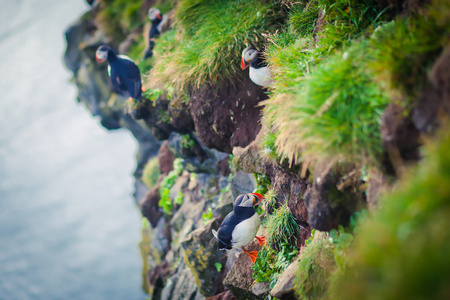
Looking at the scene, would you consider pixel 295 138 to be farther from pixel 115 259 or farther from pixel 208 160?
pixel 115 259

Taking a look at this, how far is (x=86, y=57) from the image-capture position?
9109 millimetres

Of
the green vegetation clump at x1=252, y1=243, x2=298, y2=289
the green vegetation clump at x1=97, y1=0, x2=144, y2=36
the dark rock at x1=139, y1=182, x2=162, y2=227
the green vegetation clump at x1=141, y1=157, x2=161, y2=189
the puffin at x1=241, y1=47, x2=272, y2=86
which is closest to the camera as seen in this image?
the green vegetation clump at x1=252, y1=243, x2=298, y2=289

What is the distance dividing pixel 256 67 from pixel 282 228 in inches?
65.6

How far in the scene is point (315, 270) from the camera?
217cm

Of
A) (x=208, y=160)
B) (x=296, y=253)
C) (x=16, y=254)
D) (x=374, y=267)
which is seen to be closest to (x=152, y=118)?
(x=208, y=160)

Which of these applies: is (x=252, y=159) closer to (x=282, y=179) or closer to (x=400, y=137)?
(x=282, y=179)

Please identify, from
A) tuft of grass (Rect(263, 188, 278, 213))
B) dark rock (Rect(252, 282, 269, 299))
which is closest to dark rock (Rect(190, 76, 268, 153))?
tuft of grass (Rect(263, 188, 278, 213))

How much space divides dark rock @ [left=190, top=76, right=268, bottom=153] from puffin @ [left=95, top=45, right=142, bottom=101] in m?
1.44

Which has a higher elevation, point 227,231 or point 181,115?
point 181,115

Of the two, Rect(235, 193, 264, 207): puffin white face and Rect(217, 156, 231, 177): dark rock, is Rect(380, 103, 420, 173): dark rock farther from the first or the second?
Rect(217, 156, 231, 177): dark rock

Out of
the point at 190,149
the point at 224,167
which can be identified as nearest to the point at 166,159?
the point at 190,149

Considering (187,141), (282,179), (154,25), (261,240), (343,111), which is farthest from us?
(154,25)

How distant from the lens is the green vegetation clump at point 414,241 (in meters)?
0.88

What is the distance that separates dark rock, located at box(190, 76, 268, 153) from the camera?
12.0 ft
